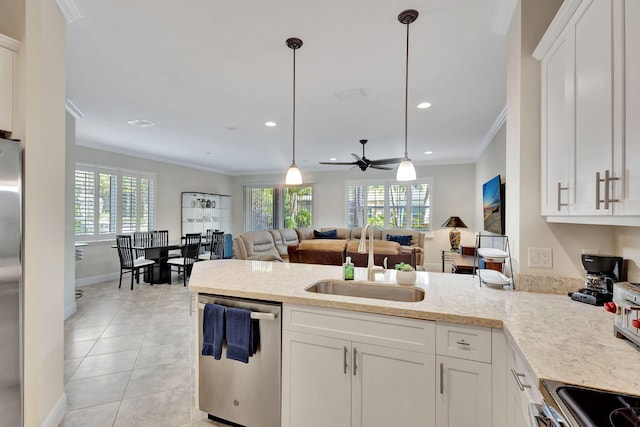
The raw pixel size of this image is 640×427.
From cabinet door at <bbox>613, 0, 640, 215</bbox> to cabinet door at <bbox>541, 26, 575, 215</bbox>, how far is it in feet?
1.14

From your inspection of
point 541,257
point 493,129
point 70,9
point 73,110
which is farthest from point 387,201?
point 70,9

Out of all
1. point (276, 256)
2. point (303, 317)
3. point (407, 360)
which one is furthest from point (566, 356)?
point (276, 256)

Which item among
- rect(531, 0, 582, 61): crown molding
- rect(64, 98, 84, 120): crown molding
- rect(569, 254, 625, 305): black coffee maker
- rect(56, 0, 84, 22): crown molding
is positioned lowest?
rect(569, 254, 625, 305): black coffee maker

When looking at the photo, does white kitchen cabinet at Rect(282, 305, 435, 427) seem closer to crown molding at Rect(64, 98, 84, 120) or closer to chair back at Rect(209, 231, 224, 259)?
crown molding at Rect(64, 98, 84, 120)

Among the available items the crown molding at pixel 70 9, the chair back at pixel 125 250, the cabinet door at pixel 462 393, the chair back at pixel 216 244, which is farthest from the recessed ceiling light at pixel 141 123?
the cabinet door at pixel 462 393

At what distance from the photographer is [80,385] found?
234cm

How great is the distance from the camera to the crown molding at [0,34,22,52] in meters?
1.48

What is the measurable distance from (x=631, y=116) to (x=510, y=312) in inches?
36.1

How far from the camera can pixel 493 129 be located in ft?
14.0

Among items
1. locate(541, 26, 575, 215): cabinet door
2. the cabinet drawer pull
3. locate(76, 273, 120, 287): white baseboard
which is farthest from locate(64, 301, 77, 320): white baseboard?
locate(541, 26, 575, 215): cabinet door

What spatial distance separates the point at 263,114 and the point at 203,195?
4647mm

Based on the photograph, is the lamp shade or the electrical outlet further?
the lamp shade

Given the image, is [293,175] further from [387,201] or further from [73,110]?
[387,201]

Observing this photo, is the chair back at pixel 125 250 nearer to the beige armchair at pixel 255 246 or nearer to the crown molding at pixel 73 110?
the beige armchair at pixel 255 246
